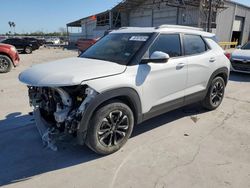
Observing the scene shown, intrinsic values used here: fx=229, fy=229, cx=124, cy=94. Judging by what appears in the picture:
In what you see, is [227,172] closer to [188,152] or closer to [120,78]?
[188,152]

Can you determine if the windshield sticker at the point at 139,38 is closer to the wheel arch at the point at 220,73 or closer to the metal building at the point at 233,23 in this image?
the wheel arch at the point at 220,73

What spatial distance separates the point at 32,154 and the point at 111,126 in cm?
127

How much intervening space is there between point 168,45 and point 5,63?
27.1ft

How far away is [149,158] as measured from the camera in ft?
10.8

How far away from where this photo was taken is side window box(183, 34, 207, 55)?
423cm

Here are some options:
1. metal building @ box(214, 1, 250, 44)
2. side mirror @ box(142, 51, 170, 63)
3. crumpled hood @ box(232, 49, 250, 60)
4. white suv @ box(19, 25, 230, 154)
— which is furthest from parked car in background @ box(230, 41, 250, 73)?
metal building @ box(214, 1, 250, 44)

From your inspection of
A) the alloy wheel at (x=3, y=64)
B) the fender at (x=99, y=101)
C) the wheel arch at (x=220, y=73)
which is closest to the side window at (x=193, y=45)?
the wheel arch at (x=220, y=73)

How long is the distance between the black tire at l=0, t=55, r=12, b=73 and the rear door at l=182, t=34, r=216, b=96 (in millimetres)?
8229

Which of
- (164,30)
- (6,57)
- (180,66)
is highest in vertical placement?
(164,30)

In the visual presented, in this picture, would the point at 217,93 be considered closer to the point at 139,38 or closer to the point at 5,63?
the point at 139,38

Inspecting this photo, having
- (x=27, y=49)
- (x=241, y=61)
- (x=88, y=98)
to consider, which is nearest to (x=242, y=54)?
(x=241, y=61)

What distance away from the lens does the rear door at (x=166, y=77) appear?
11.7ft

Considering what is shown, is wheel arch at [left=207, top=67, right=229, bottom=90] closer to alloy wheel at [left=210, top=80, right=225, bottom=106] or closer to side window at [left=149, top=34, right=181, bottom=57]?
alloy wheel at [left=210, top=80, right=225, bottom=106]

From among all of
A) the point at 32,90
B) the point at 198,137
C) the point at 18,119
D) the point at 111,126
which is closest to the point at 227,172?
the point at 198,137
